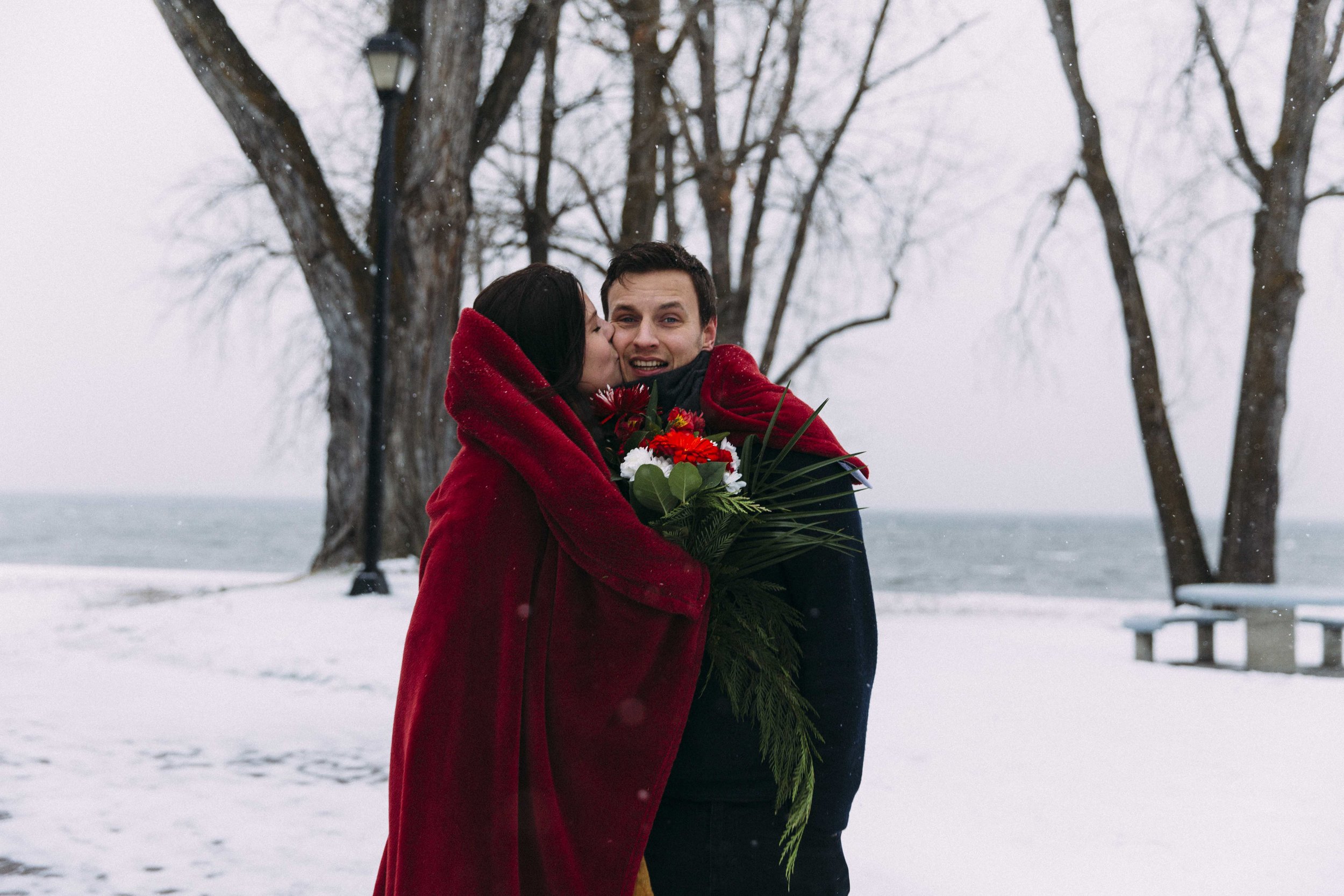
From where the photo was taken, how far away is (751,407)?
2.14 meters

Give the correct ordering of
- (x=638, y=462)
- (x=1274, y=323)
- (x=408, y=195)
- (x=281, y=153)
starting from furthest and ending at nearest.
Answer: (x=1274, y=323), (x=408, y=195), (x=281, y=153), (x=638, y=462)

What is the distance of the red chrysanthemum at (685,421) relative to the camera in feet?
6.56

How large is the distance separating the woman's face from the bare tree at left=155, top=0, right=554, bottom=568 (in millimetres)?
9391

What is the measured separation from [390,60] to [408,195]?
1341 millimetres

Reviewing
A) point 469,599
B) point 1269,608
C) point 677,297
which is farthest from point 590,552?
point 1269,608

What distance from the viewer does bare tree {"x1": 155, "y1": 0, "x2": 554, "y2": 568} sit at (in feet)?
35.2

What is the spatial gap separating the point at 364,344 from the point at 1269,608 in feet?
29.4

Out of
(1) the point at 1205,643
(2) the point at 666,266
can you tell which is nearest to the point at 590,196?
(1) the point at 1205,643

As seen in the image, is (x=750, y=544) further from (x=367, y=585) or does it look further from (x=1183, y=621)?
(x=1183, y=621)

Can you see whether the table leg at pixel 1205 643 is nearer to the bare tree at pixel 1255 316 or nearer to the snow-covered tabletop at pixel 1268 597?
the snow-covered tabletop at pixel 1268 597

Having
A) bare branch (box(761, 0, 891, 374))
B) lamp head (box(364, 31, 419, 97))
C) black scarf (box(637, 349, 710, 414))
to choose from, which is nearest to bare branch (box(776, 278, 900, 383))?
bare branch (box(761, 0, 891, 374))

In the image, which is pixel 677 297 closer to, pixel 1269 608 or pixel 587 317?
pixel 587 317

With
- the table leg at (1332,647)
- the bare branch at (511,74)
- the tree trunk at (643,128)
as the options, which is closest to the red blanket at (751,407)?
the table leg at (1332,647)

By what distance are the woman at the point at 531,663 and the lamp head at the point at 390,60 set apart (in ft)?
30.2
